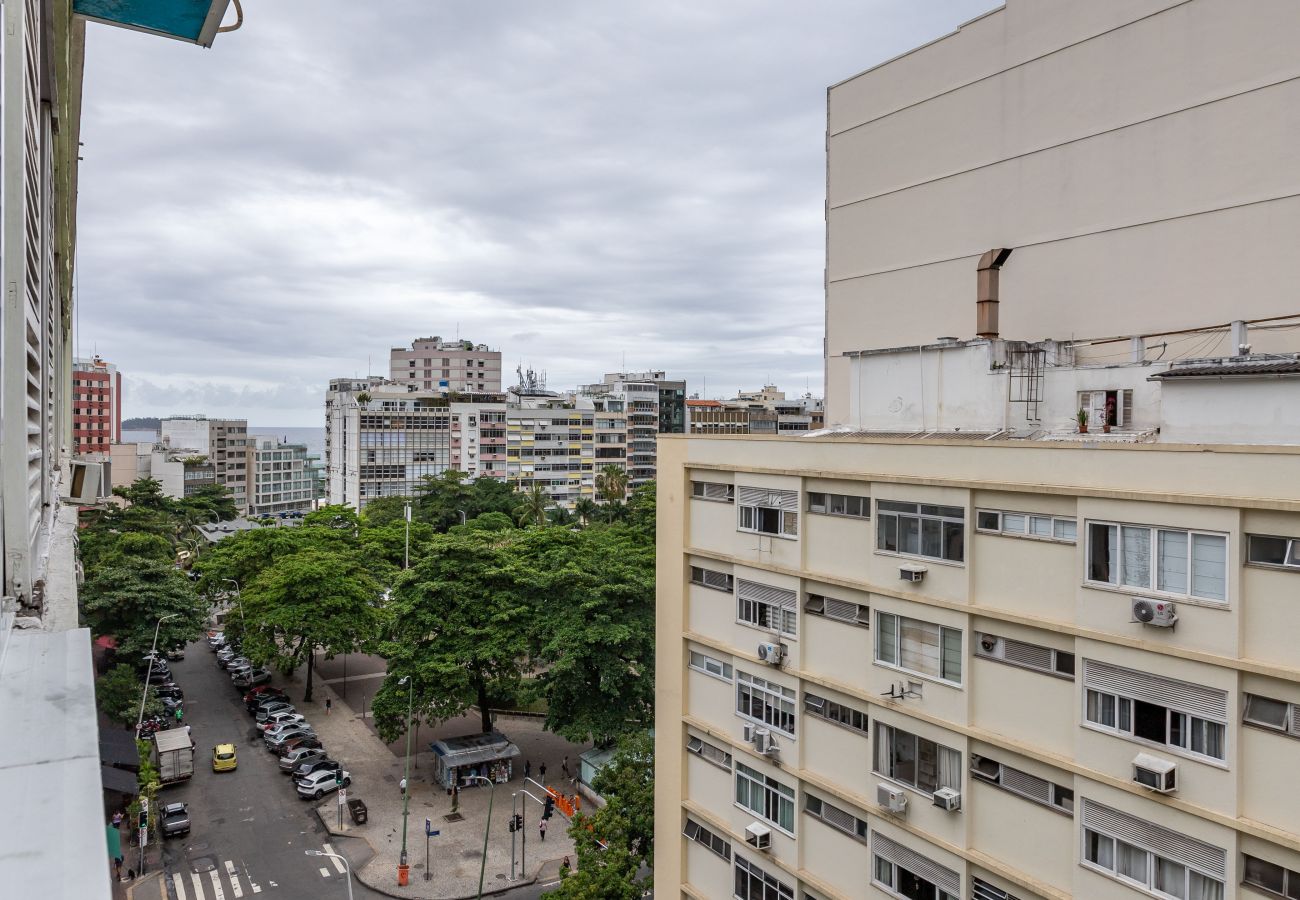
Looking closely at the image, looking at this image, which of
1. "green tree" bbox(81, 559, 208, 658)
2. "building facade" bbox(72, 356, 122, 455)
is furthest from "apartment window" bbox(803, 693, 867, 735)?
"building facade" bbox(72, 356, 122, 455)

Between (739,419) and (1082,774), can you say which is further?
(739,419)

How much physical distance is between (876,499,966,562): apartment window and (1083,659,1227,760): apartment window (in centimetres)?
193

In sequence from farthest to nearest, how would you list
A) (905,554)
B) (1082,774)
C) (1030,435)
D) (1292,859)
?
(1030,435)
(905,554)
(1082,774)
(1292,859)

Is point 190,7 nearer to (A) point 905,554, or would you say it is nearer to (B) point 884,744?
(A) point 905,554

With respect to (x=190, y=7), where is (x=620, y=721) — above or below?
below

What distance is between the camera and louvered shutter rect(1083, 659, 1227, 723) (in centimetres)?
768

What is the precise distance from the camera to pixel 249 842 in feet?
75.2

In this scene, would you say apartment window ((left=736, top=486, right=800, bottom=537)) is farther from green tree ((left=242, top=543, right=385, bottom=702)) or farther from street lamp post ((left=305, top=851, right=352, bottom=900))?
green tree ((left=242, top=543, right=385, bottom=702))

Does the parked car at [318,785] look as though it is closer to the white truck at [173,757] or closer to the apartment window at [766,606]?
the white truck at [173,757]

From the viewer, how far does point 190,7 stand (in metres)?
5.13

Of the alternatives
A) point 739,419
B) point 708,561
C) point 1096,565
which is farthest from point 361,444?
point 1096,565

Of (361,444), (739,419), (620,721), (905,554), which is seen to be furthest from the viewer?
(739,419)

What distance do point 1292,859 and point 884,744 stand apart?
4.28m

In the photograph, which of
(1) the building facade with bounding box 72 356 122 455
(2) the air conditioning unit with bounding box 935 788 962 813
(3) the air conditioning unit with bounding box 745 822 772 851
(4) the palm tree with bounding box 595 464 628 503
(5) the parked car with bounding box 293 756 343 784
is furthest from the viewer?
(1) the building facade with bounding box 72 356 122 455
